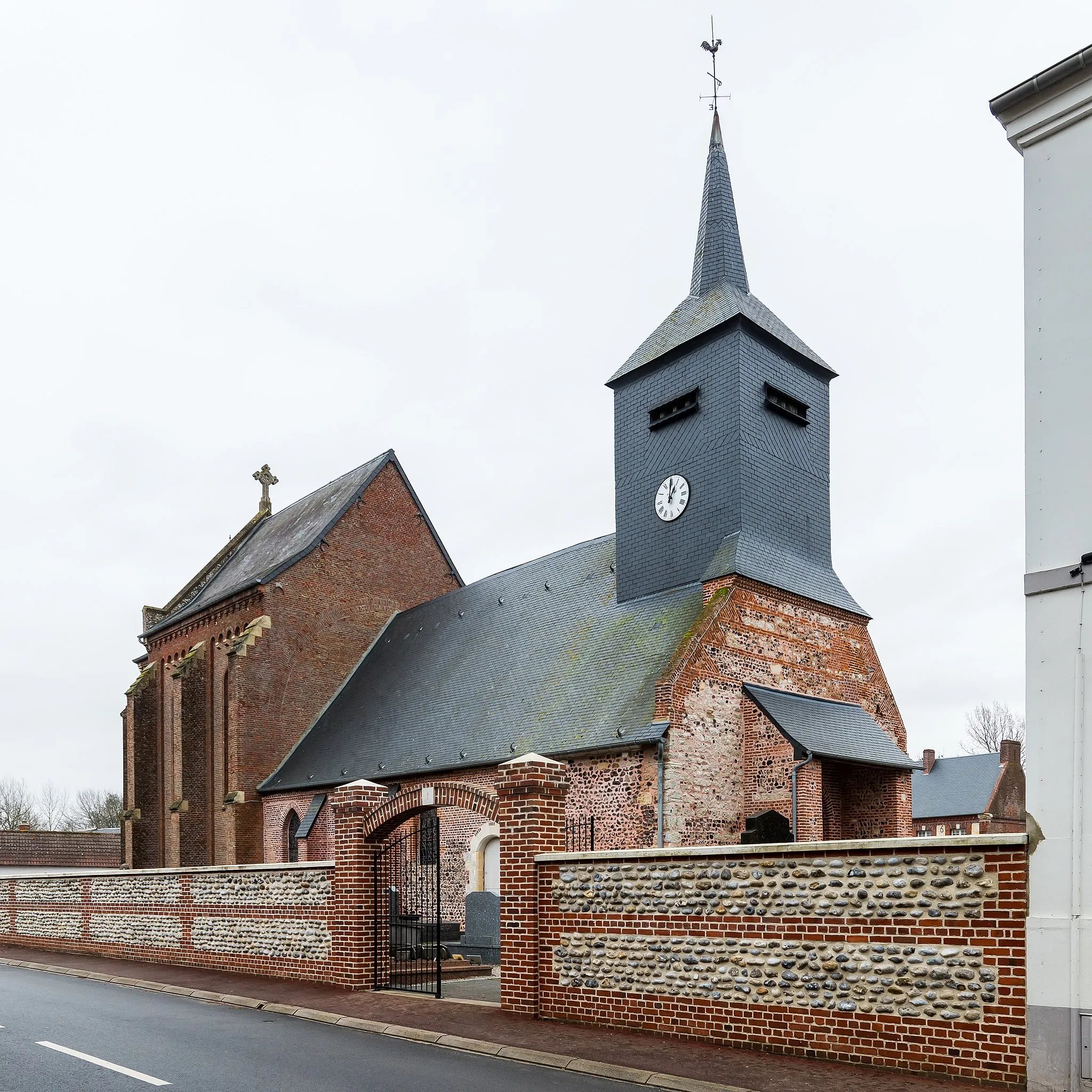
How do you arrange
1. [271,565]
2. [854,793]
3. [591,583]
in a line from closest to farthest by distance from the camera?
[854,793]
[591,583]
[271,565]

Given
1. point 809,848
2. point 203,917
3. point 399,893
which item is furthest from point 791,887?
point 203,917

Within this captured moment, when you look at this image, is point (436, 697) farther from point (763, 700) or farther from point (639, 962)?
point (639, 962)

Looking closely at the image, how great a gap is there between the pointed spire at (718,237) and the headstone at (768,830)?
13.5 meters

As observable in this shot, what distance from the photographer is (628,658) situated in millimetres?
21594

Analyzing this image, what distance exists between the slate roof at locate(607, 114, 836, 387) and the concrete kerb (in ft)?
53.6

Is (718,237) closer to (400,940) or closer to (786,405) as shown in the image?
(786,405)

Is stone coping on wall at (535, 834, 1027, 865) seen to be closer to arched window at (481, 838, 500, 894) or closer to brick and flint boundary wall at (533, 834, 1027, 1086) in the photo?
brick and flint boundary wall at (533, 834, 1027, 1086)

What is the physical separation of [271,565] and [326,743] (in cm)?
668

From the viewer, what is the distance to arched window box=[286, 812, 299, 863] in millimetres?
26750

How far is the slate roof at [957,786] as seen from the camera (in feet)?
156

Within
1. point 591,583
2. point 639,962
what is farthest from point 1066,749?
point 591,583

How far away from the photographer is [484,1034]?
10.4 meters

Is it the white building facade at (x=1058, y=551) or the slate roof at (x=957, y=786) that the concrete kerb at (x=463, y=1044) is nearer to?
the white building facade at (x=1058, y=551)

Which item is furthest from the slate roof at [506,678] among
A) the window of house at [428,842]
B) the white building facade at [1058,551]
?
the white building facade at [1058,551]
